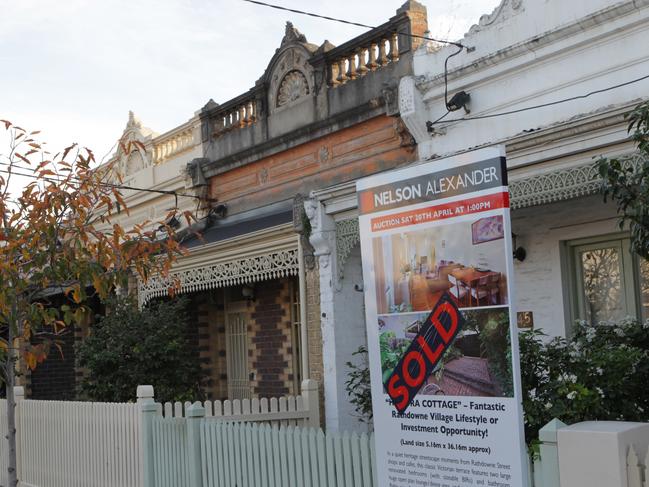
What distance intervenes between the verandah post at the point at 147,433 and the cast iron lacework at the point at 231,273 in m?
2.33

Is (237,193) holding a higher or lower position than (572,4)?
lower

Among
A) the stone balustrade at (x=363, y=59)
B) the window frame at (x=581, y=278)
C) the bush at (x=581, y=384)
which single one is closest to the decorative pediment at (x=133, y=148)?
the stone balustrade at (x=363, y=59)

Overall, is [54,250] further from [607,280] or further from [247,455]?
[607,280]

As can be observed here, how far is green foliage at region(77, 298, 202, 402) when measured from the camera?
1212 cm

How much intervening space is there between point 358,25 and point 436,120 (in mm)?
1771

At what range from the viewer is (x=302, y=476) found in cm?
630

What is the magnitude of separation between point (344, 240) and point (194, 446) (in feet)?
12.7

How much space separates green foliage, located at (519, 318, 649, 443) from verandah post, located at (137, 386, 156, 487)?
389 centimetres

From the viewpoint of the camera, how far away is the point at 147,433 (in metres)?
8.55

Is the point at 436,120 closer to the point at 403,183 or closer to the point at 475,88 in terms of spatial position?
the point at 475,88

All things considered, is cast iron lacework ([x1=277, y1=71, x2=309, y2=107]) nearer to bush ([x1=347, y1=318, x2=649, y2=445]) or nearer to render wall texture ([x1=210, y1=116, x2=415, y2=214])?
render wall texture ([x1=210, y1=116, x2=415, y2=214])

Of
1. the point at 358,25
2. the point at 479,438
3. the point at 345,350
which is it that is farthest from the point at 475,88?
the point at 479,438

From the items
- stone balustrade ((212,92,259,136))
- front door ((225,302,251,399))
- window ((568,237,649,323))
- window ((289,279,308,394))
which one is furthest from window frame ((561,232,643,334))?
front door ((225,302,251,399))

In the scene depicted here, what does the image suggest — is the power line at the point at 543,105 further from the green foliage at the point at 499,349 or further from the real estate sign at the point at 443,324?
the green foliage at the point at 499,349
